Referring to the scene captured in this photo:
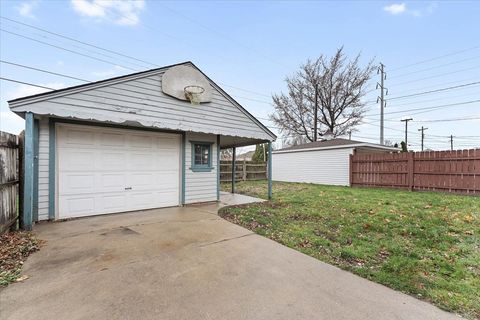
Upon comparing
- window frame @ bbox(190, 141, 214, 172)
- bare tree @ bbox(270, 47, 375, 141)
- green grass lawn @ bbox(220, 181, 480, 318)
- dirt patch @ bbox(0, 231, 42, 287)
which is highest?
bare tree @ bbox(270, 47, 375, 141)

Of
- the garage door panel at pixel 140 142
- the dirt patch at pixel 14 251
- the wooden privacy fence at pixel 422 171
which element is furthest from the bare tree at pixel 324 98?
the dirt patch at pixel 14 251

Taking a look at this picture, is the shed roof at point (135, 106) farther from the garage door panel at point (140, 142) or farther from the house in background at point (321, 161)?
the house in background at point (321, 161)

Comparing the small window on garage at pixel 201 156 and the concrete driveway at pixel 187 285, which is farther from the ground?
the small window on garage at pixel 201 156

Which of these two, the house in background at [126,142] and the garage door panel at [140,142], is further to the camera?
the garage door panel at [140,142]

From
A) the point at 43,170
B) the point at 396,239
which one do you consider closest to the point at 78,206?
the point at 43,170

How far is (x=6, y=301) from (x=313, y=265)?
10.8ft

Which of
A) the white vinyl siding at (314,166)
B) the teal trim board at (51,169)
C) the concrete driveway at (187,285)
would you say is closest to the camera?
the concrete driveway at (187,285)

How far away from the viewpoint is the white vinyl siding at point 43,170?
4.90 meters

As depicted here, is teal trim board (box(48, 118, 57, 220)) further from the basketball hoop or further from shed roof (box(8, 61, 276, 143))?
the basketball hoop

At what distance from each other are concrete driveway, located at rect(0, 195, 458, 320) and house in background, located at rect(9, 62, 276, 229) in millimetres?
1513

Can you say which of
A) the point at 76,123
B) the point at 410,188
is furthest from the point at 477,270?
the point at 410,188

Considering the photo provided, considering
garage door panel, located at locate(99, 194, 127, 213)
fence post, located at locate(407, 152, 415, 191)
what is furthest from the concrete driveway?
fence post, located at locate(407, 152, 415, 191)

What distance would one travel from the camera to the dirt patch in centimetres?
261

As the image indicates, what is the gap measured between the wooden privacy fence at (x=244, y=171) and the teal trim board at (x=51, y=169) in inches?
376
